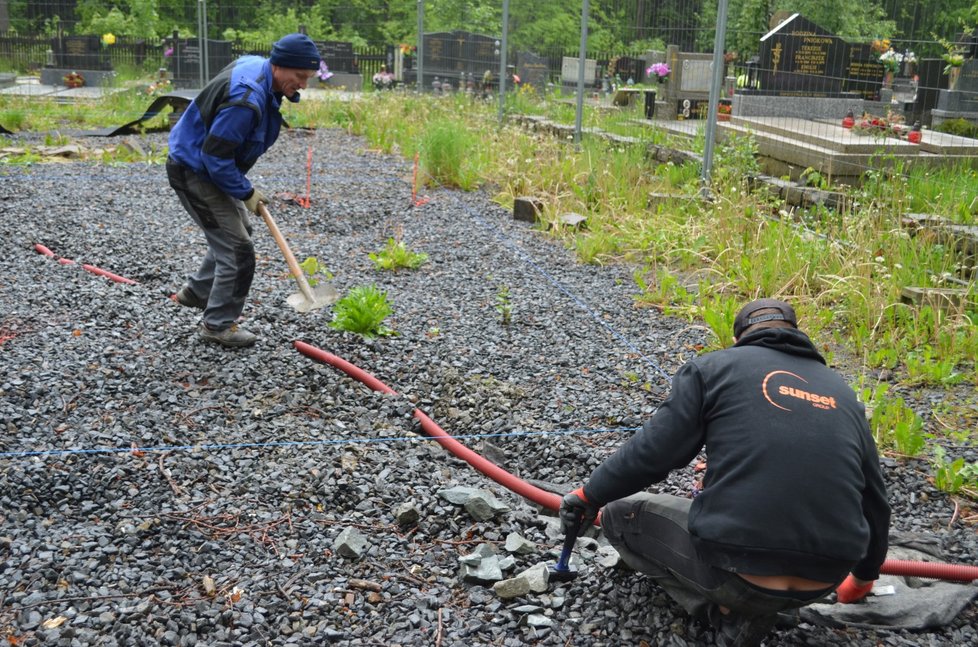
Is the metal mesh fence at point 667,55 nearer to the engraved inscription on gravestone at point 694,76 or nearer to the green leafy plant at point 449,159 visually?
the engraved inscription on gravestone at point 694,76

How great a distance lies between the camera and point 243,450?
3.99 m

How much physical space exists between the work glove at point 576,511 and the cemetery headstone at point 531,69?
16.9 meters

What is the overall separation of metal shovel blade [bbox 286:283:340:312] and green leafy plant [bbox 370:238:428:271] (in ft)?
4.23

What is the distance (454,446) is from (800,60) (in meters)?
8.94

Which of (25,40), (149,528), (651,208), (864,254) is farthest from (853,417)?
(25,40)

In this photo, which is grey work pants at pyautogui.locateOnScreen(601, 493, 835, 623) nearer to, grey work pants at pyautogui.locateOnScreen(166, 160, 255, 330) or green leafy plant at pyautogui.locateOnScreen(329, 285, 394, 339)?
green leafy plant at pyautogui.locateOnScreen(329, 285, 394, 339)

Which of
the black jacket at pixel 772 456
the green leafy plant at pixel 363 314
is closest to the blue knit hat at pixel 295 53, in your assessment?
the green leafy plant at pixel 363 314

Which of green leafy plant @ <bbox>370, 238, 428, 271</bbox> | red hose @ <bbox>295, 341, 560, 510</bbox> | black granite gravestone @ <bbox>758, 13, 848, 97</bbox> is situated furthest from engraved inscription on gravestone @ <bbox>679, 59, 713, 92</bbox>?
red hose @ <bbox>295, 341, 560, 510</bbox>

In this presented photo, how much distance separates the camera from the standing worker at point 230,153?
4.71 metres

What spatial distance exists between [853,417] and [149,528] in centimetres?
240

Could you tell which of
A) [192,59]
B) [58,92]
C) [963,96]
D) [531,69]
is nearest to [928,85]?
[963,96]

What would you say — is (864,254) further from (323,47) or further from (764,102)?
(323,47)

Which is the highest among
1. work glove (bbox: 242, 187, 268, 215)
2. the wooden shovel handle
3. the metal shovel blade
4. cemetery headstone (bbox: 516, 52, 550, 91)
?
cemetery headstone (bbox: 516, 52, 550, 91)

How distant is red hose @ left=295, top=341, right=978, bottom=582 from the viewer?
2988 mm
